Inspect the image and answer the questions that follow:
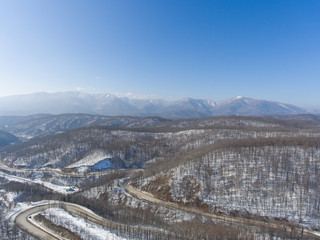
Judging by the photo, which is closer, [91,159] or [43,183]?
[43,183]

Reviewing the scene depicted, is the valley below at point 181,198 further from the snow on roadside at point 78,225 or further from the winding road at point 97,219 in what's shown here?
the winding road at point 97,219

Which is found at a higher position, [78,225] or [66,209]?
[78,225]

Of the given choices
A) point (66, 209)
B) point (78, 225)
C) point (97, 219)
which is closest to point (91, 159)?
point (66, 209)

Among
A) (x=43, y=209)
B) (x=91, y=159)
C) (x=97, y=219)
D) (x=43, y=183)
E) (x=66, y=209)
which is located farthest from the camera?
(x=91, y=159)

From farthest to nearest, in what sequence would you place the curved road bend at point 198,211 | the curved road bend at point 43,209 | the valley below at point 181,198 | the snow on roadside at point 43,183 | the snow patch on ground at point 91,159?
the snow patch on ground at point 91,159, the snow on roadside at point 43,183, the curved road bend at point 198,211, the valley below at point 181,198, the curved road bend at point 43,209

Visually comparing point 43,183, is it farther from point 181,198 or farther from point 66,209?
point 181,198

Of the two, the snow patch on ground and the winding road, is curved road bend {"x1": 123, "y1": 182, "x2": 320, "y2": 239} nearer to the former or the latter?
the winding road

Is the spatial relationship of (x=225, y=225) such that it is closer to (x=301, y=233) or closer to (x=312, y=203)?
(x=301, y=233)

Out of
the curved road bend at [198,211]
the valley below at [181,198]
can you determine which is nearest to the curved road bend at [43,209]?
the valley below at [181,198]
